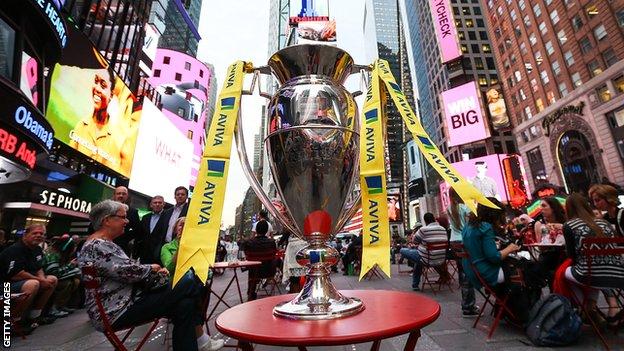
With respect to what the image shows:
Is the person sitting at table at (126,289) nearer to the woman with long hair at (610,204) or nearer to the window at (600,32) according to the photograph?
the woman with long hair at (610,204)

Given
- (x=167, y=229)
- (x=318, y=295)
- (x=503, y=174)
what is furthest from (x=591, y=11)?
(x=318, y=295)

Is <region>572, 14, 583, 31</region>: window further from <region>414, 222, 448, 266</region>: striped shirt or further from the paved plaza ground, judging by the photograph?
the paved plaza ground

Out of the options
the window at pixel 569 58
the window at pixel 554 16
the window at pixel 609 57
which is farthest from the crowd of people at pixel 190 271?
the window at pixel 554 16

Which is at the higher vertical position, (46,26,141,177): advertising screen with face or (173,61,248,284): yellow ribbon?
(46,26,141,177): advertising screen with face

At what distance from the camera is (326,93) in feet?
3.52

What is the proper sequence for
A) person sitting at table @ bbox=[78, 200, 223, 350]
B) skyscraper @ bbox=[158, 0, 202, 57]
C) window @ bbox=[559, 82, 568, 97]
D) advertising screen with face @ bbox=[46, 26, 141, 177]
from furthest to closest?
skyscraper @ bbox=[158, 0, 202, 57] → window @ bbox=[559, 82, 568, 97] → advertising screen with face @ bbox=[46, 26, 141, 177] → person sitting at table @ bbox=[78, 200, 223, 350]

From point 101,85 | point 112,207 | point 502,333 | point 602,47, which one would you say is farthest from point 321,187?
point 602,47

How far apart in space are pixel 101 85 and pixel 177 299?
13.2 meters

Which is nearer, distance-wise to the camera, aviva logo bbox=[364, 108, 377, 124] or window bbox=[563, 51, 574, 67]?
aviva logo bbox=[364, 108, 377, 124]

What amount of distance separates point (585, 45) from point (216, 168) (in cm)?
3326

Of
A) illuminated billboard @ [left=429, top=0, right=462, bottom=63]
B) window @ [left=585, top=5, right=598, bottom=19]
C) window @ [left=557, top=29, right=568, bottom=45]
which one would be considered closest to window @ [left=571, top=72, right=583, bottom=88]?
window @ [left=557, top=29, right=568, bottom=45]

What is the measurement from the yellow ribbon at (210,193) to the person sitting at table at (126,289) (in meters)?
1.31

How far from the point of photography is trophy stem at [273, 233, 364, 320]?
0.83 metres

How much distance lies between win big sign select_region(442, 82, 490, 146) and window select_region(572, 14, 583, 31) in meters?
11.2
